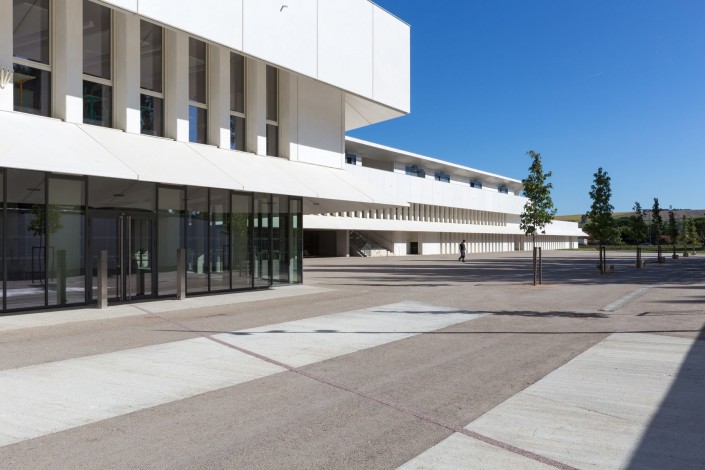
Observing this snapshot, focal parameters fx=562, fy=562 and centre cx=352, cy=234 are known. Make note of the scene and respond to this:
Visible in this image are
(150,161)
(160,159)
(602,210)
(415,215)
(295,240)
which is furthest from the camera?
(415,215)

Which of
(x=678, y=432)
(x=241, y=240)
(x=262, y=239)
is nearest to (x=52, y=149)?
(x=241, y=240)

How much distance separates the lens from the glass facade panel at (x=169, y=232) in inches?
602

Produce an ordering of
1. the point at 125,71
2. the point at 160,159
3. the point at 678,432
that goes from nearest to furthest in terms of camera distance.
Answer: the point at 678,432
the point at 160,159
the point at 125,71

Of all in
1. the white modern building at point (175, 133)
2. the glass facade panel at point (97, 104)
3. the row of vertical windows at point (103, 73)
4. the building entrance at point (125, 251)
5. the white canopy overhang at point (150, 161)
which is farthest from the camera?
the glass facade panel at point (97, 104)

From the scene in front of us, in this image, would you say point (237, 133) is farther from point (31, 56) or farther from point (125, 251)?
point (31, 56)

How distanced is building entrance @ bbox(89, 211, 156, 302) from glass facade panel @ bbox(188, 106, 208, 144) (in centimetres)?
315

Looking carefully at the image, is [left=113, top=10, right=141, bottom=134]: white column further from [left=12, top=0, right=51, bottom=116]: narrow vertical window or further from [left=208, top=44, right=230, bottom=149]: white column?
[left=208, top=44, right=230, bottom=149]: white column

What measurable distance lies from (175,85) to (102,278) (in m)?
5.84

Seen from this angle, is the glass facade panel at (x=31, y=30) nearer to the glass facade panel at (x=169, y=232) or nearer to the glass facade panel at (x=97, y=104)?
the glass facade panel at (x=97, y=104)

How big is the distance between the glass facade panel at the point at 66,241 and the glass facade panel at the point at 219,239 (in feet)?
12.8

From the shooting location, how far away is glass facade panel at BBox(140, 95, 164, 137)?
15.2 metres

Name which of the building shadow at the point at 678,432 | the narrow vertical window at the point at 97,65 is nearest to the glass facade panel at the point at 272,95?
the narrow vertical window at the point at 97,65

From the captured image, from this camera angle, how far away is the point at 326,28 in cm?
1880

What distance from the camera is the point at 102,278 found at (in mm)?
13531
